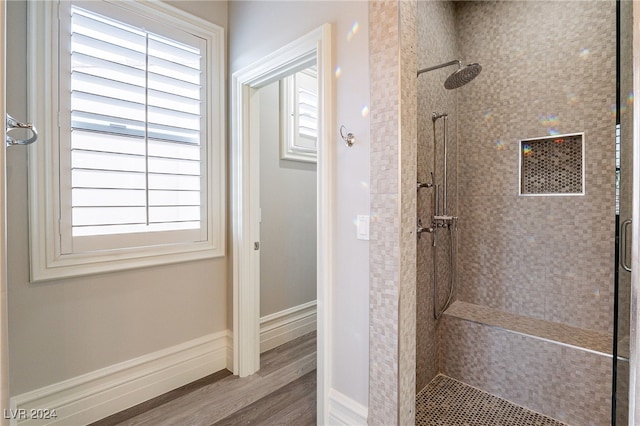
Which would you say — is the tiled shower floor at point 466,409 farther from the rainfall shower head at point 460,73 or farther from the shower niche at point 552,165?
the rainfall shower head at point 460,73

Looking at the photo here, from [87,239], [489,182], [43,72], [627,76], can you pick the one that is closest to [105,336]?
[87,239]

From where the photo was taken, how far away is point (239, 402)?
6.17 ft

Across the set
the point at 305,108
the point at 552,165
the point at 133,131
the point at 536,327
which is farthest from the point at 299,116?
the point at 536,327

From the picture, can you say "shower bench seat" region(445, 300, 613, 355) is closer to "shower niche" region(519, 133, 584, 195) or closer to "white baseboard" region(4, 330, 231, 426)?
"shower niche" region(519, 133, 584, 195)

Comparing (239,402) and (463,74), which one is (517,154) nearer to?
(463,74)

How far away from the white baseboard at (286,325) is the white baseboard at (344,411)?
1090 mm

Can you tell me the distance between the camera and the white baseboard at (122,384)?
5.14ft

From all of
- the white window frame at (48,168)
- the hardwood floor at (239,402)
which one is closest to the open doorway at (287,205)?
the hardwood floor at (239,402)

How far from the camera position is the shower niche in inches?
82.5

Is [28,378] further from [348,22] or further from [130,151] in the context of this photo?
[348,22]

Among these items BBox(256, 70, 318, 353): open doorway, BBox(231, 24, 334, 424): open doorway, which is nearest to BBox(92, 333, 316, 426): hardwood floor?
BBox(231, 24, 334, 424): open doorway

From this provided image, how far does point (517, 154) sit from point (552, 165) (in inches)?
9.2

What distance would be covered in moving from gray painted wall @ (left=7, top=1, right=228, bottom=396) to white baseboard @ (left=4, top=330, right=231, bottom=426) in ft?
0.16

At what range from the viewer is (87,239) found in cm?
168
